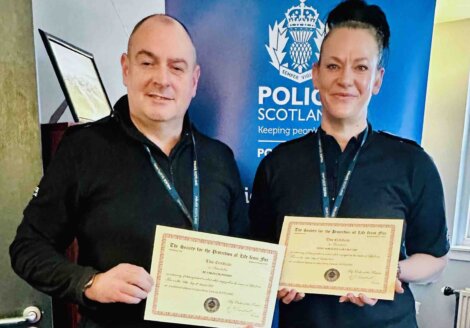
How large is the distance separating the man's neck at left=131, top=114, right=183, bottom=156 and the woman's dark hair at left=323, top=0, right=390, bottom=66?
582mm

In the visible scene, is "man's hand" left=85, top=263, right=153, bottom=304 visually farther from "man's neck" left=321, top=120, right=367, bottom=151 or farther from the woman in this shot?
"man's neck" left=321, top=120, right=367, bottom=151

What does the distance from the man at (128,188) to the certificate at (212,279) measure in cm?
7

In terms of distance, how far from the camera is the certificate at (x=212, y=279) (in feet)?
3.49

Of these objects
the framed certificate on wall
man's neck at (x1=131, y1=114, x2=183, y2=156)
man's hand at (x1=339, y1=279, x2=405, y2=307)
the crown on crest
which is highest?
the crown on crest

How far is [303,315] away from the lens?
4.11ft

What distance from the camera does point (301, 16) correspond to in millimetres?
1591

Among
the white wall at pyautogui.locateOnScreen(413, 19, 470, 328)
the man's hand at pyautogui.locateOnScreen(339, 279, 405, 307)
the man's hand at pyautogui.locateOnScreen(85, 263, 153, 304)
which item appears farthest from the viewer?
the white wall at pyautogui.locateOnScreen(413, 19, 470, 328)

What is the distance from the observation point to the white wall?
9.77 feet

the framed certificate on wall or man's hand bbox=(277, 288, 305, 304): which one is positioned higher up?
the framed certificate on wall

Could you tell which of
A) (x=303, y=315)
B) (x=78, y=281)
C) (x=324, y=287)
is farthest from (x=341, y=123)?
(x=78, y=281)

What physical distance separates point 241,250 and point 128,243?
1.04ft

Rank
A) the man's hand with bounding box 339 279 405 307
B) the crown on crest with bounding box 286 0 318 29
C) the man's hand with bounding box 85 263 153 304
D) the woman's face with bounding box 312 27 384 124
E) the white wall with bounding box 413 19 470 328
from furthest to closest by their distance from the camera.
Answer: the white wall with bounding box 413 19 470 328 < the crown on crest with bounding box 286 0 318 29 < the woman's face with bounding box 312 27 384 124 < the man's hand with bounding box 339 279 405 307 < the man's hand with bounding box 85 263 153 304

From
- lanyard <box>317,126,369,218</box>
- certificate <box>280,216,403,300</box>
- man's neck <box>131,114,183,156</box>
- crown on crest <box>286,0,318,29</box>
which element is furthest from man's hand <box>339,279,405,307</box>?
crown on crest <box>286,0,318,29</box>

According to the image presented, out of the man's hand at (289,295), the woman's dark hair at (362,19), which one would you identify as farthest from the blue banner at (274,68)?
the man's hand at (289,295)
